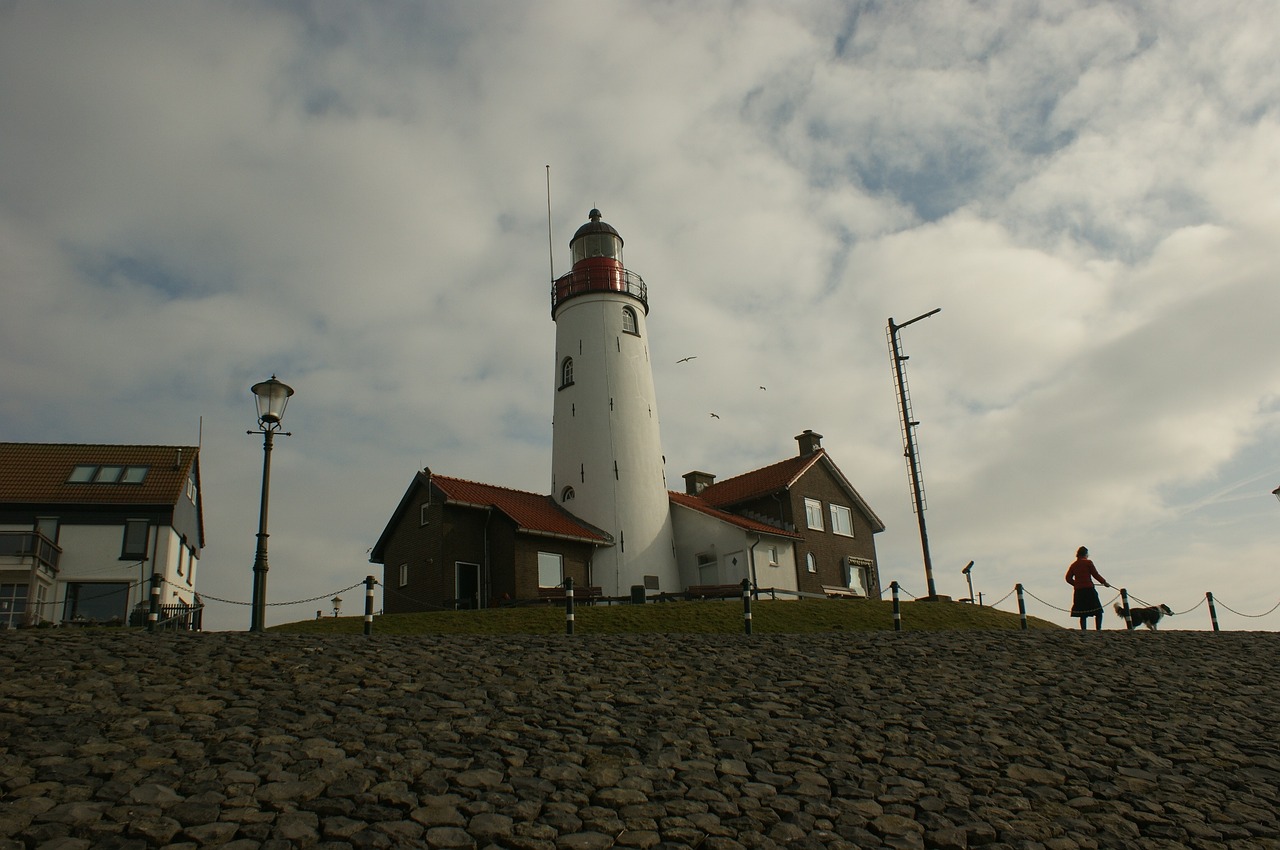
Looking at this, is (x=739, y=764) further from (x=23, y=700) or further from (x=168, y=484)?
(x=168, y=484)

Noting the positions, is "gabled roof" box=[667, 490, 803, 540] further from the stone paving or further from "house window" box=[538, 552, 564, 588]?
the stone paving

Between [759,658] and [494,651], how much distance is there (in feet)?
15.0

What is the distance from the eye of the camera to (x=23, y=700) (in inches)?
453

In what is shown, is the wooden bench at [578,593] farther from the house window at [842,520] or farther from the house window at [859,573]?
the house window at [859,573]

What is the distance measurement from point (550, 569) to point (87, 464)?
18767 millimetres

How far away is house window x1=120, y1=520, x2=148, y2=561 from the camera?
33906mm

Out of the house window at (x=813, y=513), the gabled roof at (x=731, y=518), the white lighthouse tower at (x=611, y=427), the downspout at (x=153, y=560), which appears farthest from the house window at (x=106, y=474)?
the house window at (x=813, y=513)

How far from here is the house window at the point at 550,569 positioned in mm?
31547

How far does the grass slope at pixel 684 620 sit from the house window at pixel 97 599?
448 inches

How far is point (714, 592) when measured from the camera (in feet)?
99.6

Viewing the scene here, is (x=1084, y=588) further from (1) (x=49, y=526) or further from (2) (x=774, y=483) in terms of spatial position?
(1) (x=49, y=526)

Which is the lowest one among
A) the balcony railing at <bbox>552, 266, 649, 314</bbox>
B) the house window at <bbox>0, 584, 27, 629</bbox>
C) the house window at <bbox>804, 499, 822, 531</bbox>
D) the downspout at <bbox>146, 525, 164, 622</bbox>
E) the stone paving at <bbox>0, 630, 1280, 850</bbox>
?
the stone paving at <bbox>0, 630, 1280, 850</bbox>

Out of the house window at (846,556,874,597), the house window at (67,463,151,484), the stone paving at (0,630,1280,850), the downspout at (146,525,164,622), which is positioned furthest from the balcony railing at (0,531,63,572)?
the house window at (846,556,874,597)

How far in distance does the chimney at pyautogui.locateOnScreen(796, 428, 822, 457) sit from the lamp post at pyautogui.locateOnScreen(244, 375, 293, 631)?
2614cm
